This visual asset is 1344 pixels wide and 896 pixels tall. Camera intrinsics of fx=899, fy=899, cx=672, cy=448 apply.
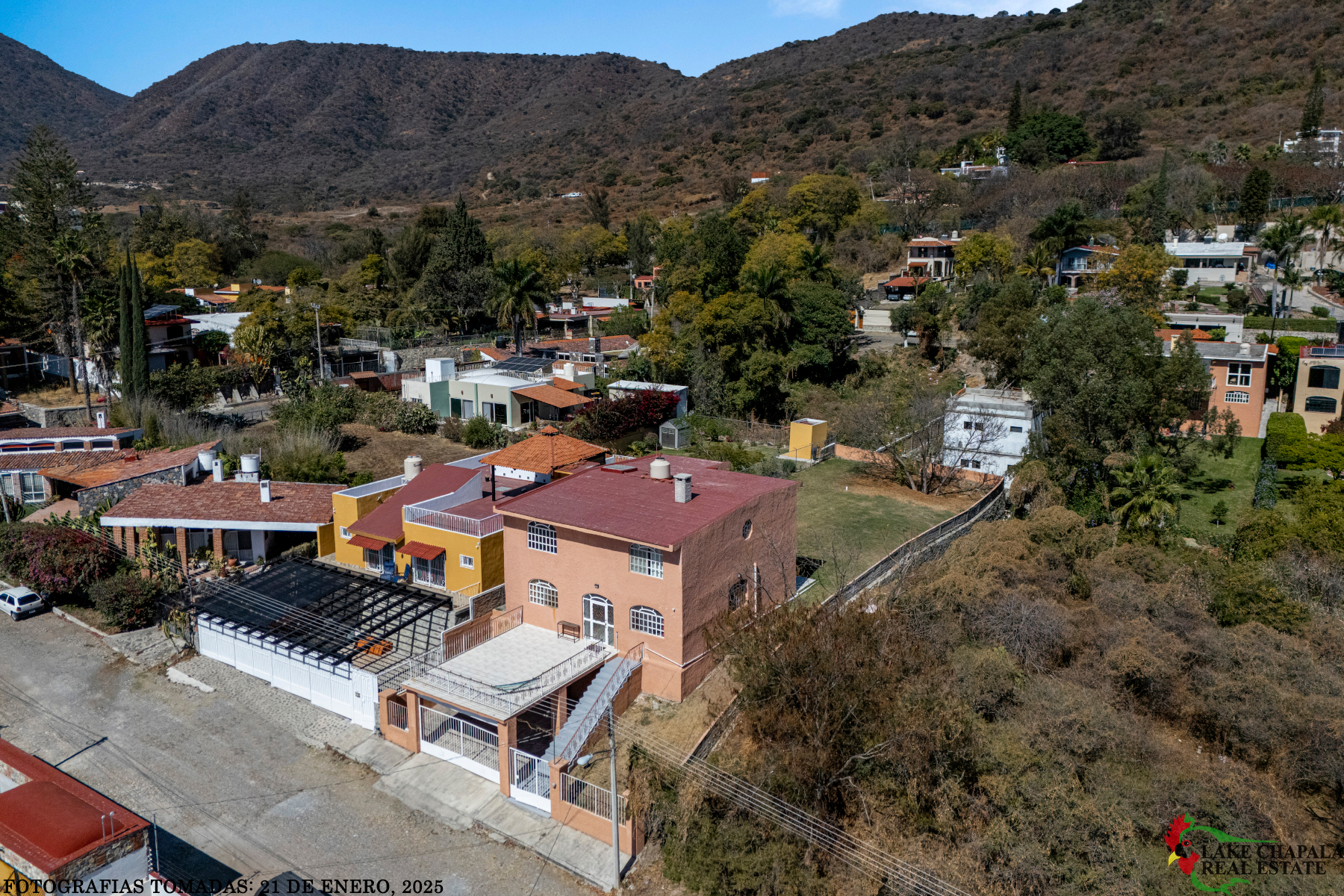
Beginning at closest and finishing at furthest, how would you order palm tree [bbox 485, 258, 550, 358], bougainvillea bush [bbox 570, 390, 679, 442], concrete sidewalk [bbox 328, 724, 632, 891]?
concrete sidewalk [bbox 328, 724, 632, 891]
bougainvillea bush [bbox 570, 390, 679, 442]
palm tree [bbox 485, 258, 550, 358]

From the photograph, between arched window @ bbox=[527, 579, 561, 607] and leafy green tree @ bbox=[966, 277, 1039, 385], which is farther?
leafy green tree @ bbox=[966, 277, 1039, 385]

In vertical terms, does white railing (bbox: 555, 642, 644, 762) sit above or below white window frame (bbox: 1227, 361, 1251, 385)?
below

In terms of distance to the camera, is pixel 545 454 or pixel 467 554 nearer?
pixel 467 554

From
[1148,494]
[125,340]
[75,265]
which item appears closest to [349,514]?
[125,340]

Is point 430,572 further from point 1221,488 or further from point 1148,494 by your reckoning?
point 1221,488

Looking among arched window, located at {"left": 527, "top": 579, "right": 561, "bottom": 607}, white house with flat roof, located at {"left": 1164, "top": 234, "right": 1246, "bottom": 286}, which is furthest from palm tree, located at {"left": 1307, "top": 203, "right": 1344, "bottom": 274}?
arched window, located at {"left": 527, "top": 579, "right": 561, "bottom": 607}

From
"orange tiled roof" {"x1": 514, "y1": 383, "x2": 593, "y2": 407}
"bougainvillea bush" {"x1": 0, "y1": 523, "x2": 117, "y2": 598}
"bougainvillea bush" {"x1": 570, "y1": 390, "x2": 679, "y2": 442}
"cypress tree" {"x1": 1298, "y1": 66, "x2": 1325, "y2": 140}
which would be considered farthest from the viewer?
"cypress tree" {"x1": 1298, "y1": 66, "x2": 1325, "y2": 140}

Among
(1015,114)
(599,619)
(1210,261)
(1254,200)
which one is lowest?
(599,619)

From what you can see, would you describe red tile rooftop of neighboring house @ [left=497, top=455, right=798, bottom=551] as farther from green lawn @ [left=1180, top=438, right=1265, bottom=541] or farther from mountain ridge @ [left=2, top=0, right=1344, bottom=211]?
mountain ridge @ [left=2, top=0, right=1344, bottom=211]

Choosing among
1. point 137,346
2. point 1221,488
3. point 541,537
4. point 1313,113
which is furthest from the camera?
point 1313,113
